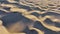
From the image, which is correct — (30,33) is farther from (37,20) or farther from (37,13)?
(37,13)

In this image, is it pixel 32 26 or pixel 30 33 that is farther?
pixel 32 26

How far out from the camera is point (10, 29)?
1.54 metres

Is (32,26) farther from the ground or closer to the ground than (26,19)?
closer to the ground

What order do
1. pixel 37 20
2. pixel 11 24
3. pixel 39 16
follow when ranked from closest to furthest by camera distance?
pixel 11 24, pixel 37 20, pixel 39 16

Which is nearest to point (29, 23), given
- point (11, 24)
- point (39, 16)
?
point (11, 24)

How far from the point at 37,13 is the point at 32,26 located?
38 cm

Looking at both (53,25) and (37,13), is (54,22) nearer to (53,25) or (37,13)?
(53,25)


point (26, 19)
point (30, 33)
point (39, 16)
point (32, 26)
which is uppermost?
point (39, 16)

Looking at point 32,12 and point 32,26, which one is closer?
point 32,26

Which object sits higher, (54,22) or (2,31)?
(54,22)

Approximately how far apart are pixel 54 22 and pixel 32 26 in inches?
9.4

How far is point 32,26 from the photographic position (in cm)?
160

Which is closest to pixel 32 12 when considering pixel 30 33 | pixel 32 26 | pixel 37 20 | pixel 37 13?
pixel 37 13

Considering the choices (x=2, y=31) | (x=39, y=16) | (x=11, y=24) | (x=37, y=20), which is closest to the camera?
(x=2, y=31)
